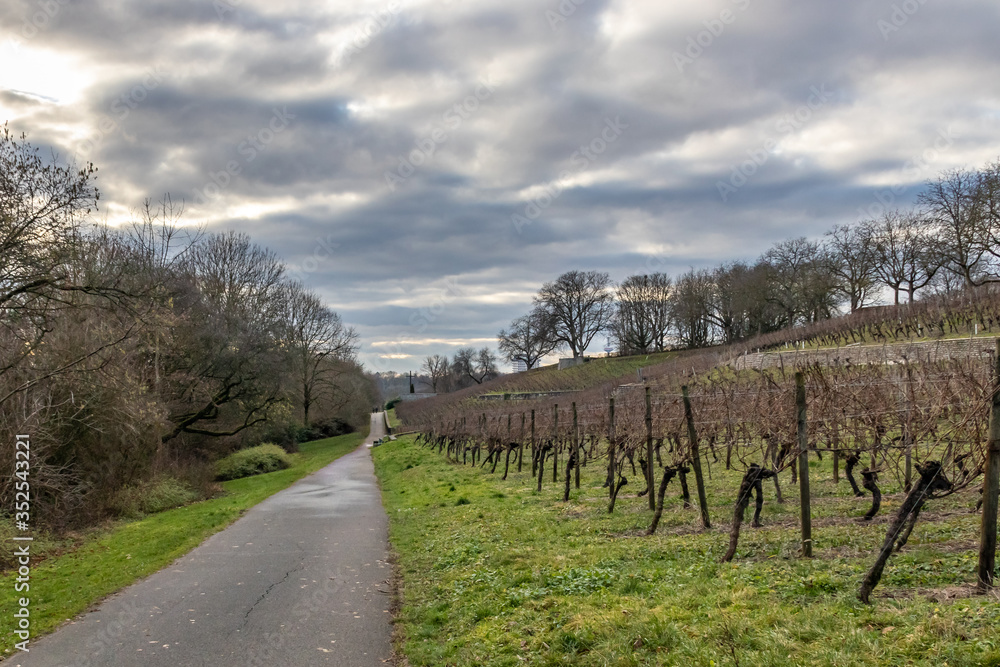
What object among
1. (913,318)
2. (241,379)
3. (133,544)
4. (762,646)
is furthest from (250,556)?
(913,318)

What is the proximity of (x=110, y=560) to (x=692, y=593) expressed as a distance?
979cm

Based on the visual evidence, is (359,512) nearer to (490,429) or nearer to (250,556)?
(250,556)

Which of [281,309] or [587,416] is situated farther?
[281,309]

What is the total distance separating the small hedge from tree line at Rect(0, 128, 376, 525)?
114cm

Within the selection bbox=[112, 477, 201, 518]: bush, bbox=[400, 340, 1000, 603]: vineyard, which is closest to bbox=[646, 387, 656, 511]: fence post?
bbox=[400, 340, 1000, 603]: vineyard

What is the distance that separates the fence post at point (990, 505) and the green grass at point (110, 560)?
8.63 metres

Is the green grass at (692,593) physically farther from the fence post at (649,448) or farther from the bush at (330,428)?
the bush at (330,428)

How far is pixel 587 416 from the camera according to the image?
835 inches

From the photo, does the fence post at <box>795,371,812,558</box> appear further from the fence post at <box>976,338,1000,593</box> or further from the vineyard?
the fence post at <box>976,338,1000,593</box>

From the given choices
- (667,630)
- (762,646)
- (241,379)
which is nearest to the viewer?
(762,646)

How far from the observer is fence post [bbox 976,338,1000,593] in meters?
4.79

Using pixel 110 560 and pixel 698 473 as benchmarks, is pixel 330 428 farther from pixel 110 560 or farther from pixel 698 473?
pixel 698 473

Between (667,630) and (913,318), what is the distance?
3784cm

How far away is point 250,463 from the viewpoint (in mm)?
30031
